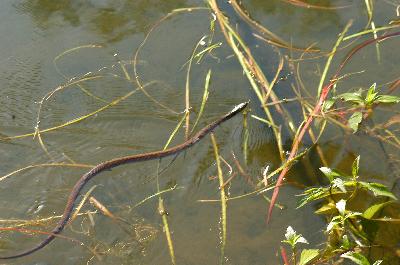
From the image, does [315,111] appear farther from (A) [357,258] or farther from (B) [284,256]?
(A) [357,258]

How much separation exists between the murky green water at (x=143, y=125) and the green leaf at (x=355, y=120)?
213mm

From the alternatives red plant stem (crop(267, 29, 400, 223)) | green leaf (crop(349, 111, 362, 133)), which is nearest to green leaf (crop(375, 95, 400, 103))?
green leaf (crop(349, 111, 362, 133))

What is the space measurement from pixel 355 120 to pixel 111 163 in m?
1.61

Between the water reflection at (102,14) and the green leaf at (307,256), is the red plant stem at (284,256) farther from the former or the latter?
the water reflection at (102,14)

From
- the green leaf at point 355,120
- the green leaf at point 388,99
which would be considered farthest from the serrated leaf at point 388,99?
the green leaf at point 355,120

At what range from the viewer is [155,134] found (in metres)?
3.82

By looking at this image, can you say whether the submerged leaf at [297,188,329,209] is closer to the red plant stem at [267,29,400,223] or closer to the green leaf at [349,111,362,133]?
the red plant stem at [267,29,400,223]

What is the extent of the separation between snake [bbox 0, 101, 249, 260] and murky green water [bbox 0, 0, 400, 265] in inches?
1.8

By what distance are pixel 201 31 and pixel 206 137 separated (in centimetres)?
111

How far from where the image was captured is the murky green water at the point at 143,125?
327cm

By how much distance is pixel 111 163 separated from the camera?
3.61 metres

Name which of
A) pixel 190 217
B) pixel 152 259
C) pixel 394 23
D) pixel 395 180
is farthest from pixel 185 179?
pixel 394 23

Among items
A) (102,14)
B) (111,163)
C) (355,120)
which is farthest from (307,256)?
(102,14)

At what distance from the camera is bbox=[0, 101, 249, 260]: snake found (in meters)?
3.28
